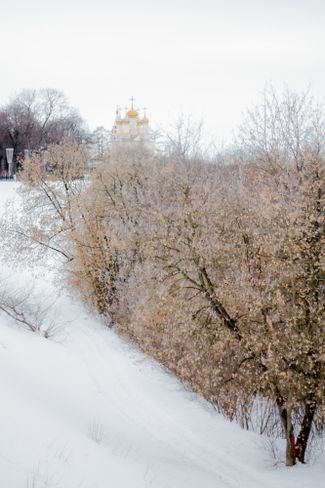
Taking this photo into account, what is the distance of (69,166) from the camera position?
29.4m

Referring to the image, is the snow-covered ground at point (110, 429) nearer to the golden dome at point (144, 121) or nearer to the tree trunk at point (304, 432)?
the tree trunk at point (304, 432)

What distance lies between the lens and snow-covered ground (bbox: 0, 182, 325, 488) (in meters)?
10.4

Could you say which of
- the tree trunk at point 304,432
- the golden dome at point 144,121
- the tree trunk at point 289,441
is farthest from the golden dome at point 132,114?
the tree trunk at point 304,432

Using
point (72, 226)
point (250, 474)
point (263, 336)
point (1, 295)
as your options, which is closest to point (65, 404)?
point (250, 474)

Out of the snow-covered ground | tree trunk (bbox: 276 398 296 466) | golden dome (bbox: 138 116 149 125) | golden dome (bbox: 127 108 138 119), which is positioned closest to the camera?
the snow-covered ground

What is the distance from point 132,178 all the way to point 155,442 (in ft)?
48.8

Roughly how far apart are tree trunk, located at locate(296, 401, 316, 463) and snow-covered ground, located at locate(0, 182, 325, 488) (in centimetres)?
42

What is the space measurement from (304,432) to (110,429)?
16.8ft

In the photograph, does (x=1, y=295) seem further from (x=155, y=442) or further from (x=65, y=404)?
(x=155, y=442)

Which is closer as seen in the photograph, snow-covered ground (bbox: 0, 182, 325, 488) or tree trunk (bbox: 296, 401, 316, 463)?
snow-covered ground (bbox: 0, 182, 325, 488)

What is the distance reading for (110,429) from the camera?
46.8ft

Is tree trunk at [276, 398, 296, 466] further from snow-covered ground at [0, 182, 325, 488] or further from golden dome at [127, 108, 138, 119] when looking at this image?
golden dome at [127, 108, 138, 119]

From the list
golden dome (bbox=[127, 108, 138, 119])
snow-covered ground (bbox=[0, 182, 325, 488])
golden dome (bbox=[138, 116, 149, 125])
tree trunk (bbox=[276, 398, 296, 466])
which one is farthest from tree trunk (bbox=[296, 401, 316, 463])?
golden dome (bbox=[127, 108, 138, 119])

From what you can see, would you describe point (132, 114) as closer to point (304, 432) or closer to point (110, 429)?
point (110, 429)
